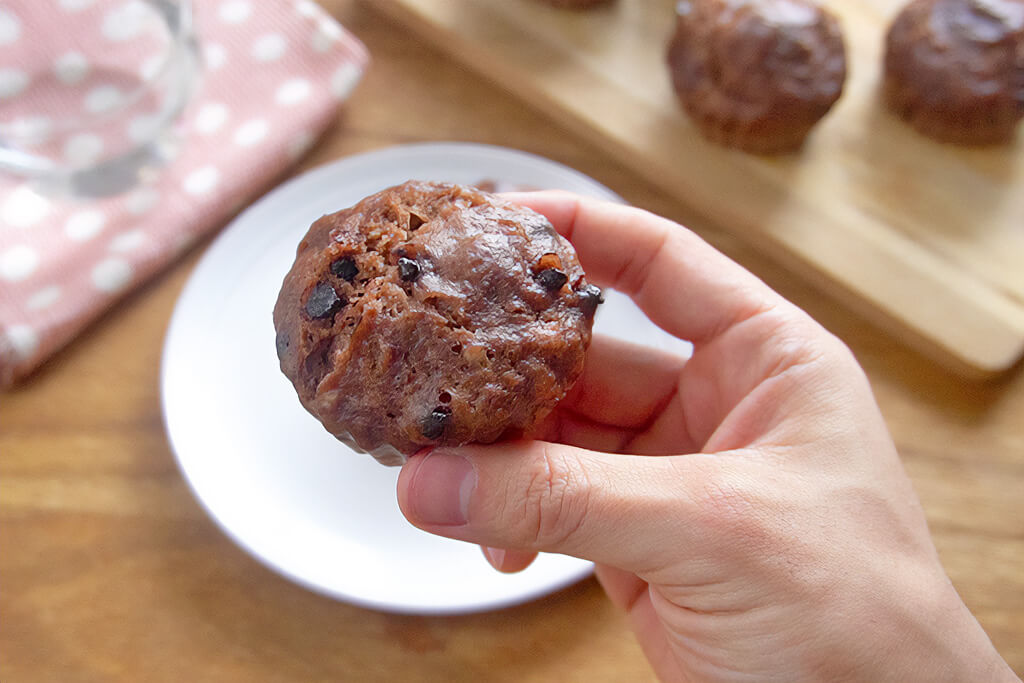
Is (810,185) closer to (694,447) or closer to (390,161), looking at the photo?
(694,447)

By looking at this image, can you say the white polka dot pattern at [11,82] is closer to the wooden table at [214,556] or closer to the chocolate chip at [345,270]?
the wooden table at [214,556]

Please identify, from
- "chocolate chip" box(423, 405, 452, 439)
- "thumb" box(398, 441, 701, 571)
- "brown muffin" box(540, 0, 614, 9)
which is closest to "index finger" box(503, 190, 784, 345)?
"thumb" box(398, 441, 701, 571)

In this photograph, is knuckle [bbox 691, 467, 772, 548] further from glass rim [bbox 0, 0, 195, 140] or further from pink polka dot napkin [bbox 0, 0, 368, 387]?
glass rim [bbox 0, 0, 195, 140]

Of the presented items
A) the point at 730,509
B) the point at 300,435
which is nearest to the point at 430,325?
the point at 730,509

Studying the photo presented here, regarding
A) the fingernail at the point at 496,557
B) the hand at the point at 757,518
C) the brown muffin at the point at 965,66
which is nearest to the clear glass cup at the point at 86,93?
the fingernail at the point at 496,557

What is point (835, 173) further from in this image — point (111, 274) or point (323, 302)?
point (111, 274)
